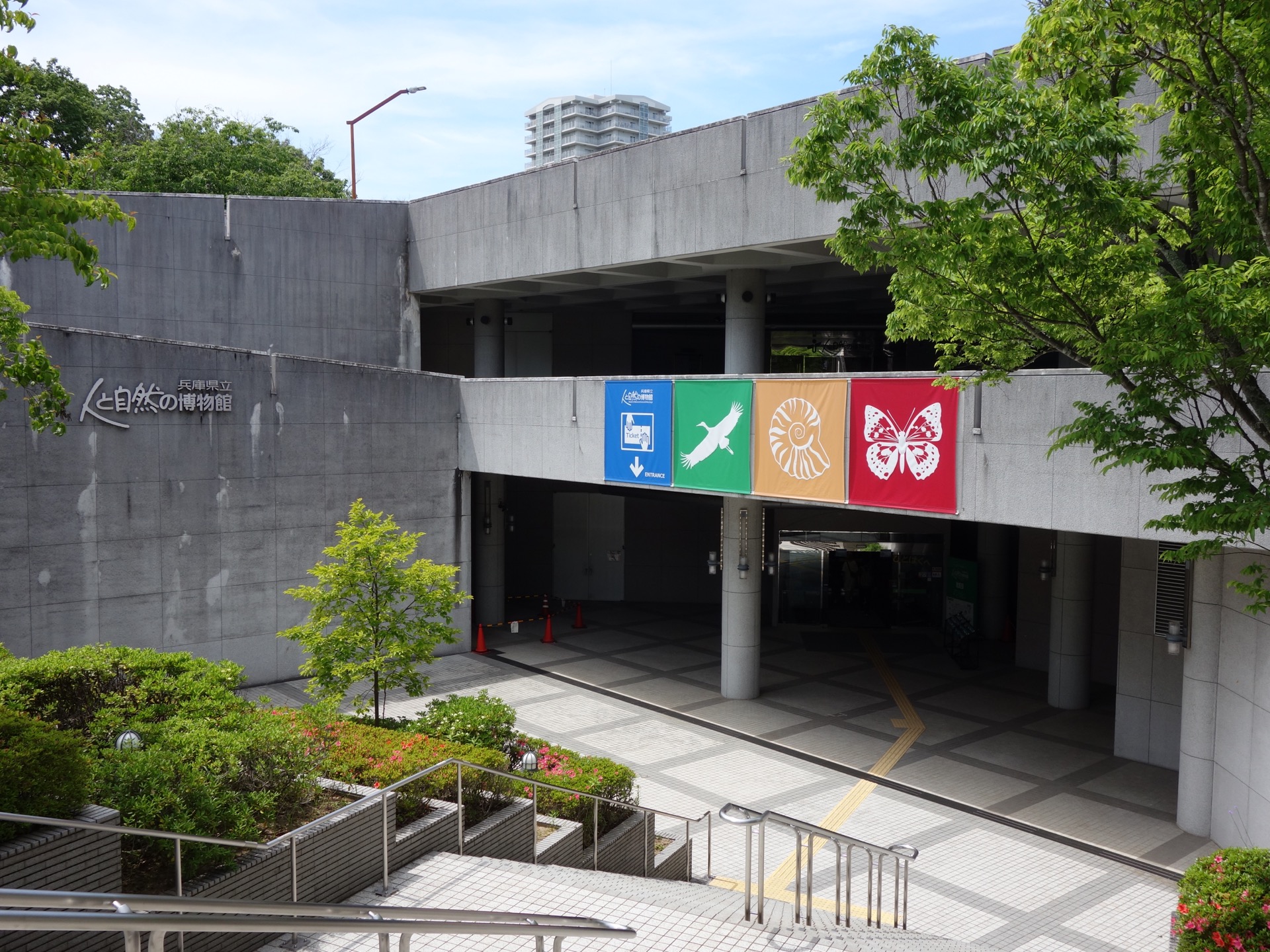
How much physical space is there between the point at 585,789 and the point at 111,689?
5.14 meters

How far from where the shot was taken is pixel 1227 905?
8859mm

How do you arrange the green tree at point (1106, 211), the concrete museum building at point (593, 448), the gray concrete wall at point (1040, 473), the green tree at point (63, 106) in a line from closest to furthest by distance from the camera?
1. the green tree at point (1106, 211)
2. the gray concrete wall at point (1040, 473)
3. the concrete museum building at point (593, 448)
4. the green tree at point (63, 106)

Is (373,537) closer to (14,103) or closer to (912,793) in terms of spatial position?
(912,793)

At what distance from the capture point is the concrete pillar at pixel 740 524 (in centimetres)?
2045

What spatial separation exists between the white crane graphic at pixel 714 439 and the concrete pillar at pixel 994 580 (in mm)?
9599

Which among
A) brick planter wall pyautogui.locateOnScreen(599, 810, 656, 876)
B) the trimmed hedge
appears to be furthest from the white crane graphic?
the trimmed hedge

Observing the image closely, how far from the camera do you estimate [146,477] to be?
19.5m

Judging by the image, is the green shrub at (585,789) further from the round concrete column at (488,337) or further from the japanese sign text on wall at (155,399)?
the round concrete column at (488,337)

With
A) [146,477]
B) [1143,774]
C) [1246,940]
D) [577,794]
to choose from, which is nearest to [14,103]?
[146,477]

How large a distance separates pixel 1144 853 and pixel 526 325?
21503 mm

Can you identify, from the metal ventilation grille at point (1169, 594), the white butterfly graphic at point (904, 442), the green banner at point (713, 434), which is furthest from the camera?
the green banner at point (713, 434)

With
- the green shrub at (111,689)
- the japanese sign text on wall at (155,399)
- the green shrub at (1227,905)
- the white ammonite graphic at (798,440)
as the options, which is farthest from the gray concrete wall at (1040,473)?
the japanese sign text on wall at (155,399)

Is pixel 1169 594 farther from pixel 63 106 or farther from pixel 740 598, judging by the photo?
pixel 63 106

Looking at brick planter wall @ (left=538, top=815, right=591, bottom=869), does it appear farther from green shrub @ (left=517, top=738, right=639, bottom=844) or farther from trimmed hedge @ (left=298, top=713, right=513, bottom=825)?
trimmed hedge @ (left=298, top=713, right=513, bottom=825)
